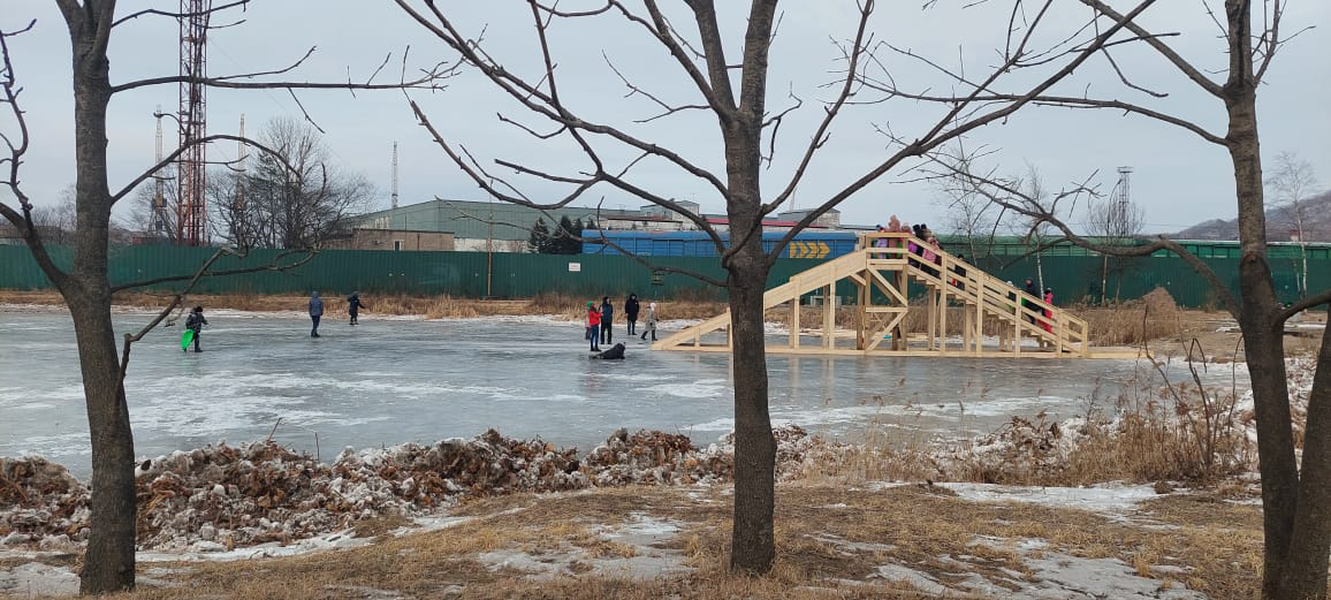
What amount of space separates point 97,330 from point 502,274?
1745 inches

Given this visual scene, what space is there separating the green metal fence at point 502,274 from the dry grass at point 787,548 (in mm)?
38865

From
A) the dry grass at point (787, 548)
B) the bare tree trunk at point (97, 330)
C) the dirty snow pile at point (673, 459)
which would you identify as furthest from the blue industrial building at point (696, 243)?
the bare tree trunk at point (97, 330)

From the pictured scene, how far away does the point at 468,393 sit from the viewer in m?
15.6

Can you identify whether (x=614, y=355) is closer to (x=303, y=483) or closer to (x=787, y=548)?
(x=303, y=483)

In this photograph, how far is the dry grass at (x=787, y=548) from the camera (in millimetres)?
4523

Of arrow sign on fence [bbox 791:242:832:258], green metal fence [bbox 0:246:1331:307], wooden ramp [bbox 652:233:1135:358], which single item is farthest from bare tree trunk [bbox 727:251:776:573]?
arrow sign on fence [bbox 791:242:832:258]

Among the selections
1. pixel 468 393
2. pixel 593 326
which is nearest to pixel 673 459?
pixel 468 393

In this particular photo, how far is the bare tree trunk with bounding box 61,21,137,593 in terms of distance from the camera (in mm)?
4699

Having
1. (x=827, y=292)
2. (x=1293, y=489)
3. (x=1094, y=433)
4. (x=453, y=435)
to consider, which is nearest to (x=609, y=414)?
(x=453, y=435)

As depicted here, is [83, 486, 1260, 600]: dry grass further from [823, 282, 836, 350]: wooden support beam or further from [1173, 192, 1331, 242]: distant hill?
[1173, 192, 1331, 242]: distant hill

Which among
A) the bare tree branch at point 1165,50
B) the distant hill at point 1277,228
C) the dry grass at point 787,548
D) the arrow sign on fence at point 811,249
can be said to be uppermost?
the distant hill at point 1277,228

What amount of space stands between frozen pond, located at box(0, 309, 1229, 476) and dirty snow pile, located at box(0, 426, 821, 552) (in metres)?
1.50

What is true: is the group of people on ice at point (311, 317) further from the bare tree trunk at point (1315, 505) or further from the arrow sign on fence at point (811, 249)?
the arrow sign on fence at point (811, 249)

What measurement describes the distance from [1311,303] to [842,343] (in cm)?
2541
